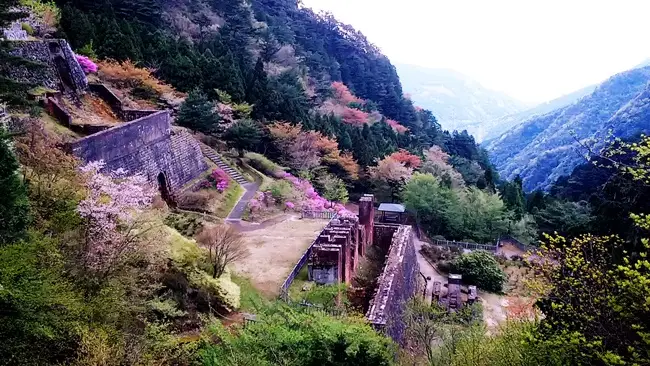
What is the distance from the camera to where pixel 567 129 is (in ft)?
232

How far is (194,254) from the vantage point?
14.1 metres

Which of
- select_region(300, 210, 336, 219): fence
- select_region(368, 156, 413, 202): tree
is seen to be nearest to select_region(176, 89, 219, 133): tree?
select_region(300, 210, 336, 219): fence

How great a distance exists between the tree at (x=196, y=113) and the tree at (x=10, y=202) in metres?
19.8

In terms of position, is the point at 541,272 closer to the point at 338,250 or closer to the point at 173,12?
the point at 338,250

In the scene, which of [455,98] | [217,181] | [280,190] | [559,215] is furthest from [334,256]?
[455,98]

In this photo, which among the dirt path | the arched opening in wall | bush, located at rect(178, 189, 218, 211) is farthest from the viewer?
the dirt path

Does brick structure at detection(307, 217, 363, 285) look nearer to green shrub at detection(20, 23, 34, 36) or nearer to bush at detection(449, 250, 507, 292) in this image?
bush at detection(449, 250, 507, 292)

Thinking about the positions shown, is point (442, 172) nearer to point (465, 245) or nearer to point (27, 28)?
point (465, 245)

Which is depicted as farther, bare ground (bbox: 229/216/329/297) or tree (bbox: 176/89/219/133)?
tree (bbox: 176/89/219/133)

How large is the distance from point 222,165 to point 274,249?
9467mm

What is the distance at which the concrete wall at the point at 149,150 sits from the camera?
17.4 metres

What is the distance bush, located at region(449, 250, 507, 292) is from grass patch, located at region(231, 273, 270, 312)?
14.4m

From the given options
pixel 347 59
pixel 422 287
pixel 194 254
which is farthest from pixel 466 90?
pixel 194 254

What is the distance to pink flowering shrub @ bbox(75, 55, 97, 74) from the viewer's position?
25062 millimetres
